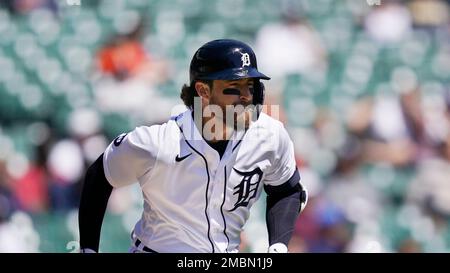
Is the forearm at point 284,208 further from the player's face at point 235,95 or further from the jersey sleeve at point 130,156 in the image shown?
the jersey sleeve at point 130,156

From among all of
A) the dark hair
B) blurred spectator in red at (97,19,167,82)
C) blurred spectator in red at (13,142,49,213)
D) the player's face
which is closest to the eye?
the player's face

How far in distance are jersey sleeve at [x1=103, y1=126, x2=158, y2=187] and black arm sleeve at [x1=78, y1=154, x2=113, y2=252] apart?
0.11 ft

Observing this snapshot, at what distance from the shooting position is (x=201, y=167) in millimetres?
3121

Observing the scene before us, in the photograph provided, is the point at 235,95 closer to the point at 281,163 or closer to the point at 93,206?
the point at 281,163

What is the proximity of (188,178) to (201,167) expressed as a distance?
6cm

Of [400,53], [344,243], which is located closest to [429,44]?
[400,53]

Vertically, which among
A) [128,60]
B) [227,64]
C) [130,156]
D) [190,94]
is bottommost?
[128,60]

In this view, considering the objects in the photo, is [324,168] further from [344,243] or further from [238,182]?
[238,182]

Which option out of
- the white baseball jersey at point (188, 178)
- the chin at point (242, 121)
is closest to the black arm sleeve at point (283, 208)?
the white baseball jersey at point (188, 178)

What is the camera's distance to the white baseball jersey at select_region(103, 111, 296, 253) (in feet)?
10.0

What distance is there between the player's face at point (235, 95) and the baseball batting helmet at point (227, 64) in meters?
0.04

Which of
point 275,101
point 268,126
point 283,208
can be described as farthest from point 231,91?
point 275,101

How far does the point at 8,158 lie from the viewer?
5781 millimetres

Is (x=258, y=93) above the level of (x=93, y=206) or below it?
above
